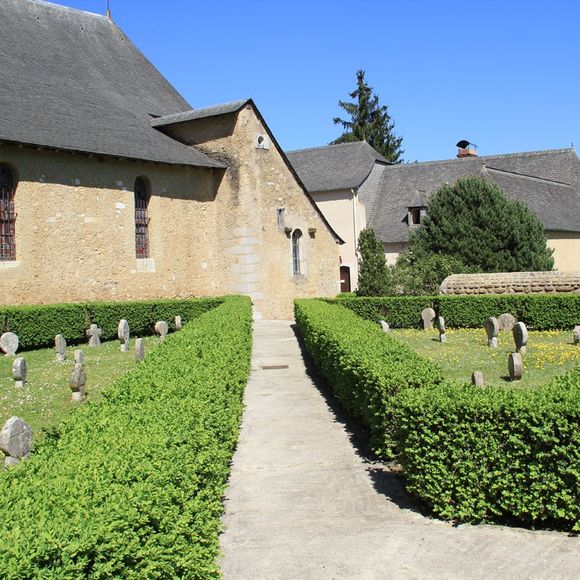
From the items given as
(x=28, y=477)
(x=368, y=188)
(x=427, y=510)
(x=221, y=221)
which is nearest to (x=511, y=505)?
(x=427, y=510)

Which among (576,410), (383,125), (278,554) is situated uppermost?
(383,125)

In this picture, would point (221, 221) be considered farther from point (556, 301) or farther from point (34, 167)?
point (556, 301)

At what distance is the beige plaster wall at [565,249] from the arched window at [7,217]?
29673 millimetres

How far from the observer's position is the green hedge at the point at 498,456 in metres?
6.66

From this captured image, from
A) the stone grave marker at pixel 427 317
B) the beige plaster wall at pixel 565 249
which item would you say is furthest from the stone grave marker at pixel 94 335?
the beige plaster wall at pixel 565 249

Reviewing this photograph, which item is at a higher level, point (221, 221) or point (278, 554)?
point (221, 221)

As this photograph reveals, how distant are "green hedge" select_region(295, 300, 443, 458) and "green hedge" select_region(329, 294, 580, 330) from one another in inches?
439

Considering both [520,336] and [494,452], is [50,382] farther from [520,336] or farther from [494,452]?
[520,336]

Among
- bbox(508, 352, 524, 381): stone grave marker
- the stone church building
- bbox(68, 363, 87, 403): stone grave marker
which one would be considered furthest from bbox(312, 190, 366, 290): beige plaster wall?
bbox(68, 363, 87, 403): stone grave marker

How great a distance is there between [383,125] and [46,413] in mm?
58183

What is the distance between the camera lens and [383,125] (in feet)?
217

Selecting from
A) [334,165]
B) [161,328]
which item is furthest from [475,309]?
[334,165]

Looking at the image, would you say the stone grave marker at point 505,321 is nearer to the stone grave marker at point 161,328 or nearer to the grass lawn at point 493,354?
the grass lawn at point 493,354

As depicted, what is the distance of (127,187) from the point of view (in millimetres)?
26219
